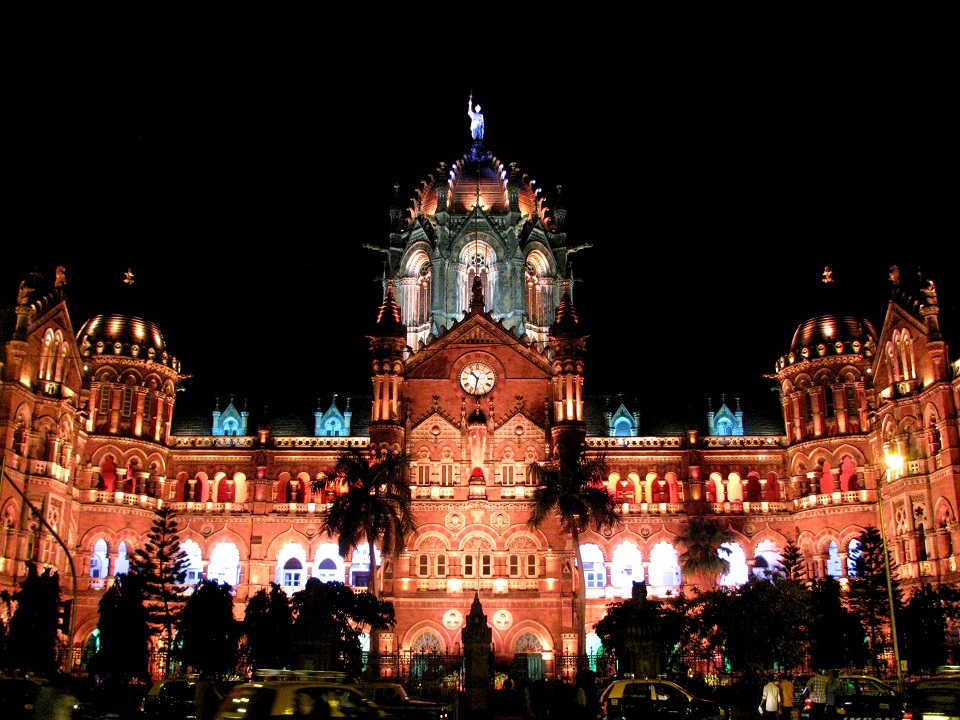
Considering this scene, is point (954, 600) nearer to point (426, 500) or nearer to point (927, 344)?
point (927, 344)

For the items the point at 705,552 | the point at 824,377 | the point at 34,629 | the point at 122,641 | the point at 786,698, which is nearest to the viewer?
the point at 786,698

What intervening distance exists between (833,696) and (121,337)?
170 ft

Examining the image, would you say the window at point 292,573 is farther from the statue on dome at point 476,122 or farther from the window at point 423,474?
the statue on dome at point 476,122

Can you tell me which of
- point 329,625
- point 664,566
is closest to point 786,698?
point 329,625

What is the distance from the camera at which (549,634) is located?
203 feet

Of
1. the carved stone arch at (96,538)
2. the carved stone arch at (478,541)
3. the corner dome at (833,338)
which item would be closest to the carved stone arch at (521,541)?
the carved stone arch at (478,541)

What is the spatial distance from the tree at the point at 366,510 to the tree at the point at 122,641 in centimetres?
1213

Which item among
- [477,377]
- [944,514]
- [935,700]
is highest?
[477,377]

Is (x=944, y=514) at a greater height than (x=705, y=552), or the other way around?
(x=944, y=514)

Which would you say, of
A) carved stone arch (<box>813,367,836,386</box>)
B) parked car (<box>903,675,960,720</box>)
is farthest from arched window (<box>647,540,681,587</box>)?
parked car (<box>903,675,960,720</box>)

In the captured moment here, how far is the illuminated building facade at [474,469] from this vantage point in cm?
6109

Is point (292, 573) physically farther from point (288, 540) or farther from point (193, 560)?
point (193, 560)

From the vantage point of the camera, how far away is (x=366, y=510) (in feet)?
180

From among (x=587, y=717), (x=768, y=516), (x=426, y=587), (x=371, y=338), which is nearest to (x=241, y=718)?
(x=587, y=717)
